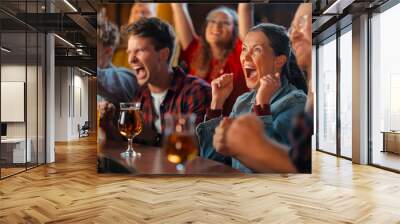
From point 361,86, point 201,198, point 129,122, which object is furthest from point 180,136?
point 361,86

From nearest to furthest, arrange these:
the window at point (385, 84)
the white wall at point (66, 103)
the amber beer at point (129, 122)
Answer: the amber beer at point (129, 122)
the window at point (385, 84)
the white wall at point (66, 103)

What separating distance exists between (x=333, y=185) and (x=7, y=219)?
171 inches

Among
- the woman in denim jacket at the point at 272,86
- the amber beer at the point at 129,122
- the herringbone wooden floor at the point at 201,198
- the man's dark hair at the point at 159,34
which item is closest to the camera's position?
the amber beer at the point at 129,122

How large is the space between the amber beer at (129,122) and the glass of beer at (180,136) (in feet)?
0.44

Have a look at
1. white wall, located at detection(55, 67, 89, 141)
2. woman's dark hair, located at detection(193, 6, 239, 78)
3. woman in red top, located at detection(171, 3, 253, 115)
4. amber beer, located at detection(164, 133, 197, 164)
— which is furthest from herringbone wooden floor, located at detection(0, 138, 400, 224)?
white wall, located at detection(55, 67, 89, 141)

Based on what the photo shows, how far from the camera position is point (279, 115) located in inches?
245

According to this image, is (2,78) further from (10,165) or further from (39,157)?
(39,157)

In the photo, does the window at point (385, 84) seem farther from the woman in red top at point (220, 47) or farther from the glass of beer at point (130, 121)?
the glass of beer at point (130, 121)

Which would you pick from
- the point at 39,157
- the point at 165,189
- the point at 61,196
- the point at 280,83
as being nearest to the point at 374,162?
the point at 280,83

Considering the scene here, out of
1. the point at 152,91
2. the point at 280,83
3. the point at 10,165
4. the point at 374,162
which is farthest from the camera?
the point at 374,162

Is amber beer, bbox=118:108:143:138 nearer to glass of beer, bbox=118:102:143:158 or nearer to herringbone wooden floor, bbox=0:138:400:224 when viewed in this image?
glass of beer, bbox=118:102:143:158

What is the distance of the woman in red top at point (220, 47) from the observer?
6277mm

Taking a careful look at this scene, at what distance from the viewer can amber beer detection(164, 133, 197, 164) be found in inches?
20.9

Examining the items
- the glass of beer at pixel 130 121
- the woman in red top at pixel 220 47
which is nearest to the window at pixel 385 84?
the woman in red top at pixel 220 47
